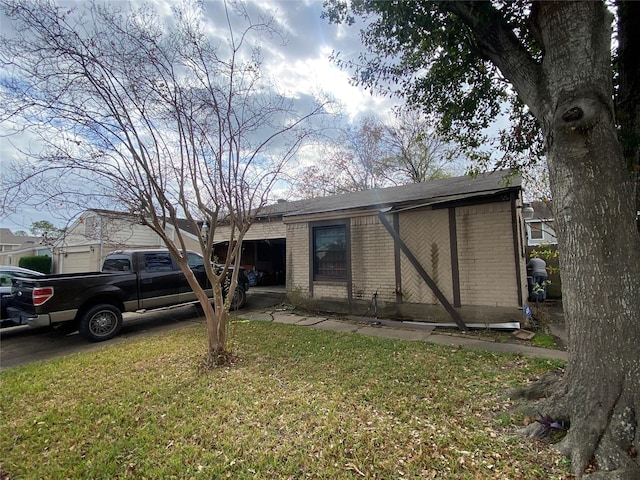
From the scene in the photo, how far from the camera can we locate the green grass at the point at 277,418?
231 cm

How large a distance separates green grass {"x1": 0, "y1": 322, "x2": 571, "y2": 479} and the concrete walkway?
0.48m

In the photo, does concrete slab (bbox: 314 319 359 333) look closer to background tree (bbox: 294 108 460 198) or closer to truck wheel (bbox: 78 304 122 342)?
truck wheel (bbox: 78 304 122 342)

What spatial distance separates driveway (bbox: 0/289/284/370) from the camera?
18.7ft

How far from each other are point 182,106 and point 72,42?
4.64 ft

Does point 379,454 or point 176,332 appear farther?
point 176,332

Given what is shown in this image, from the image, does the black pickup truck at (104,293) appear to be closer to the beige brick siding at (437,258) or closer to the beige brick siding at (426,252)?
the beige brick siding at (437,258)

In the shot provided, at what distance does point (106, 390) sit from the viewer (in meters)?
3.79

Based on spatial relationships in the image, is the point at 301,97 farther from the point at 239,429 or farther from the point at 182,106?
the point at 239,429

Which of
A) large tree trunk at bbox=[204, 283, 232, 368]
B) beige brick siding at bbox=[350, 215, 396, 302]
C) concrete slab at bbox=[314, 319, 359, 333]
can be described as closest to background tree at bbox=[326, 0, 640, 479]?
large tree trunk at bbox=[204, 283, 232, 368]

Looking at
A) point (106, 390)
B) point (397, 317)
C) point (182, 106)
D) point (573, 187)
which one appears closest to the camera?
point (573, 187)

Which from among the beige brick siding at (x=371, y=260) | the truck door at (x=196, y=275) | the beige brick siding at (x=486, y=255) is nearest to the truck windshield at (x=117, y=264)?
the truck door at (x=196, y=275)

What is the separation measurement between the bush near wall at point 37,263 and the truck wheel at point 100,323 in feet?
57.1

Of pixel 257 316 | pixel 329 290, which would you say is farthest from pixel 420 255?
pixel 257 316

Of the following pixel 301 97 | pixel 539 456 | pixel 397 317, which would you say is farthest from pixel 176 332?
pixel 539 456
